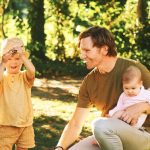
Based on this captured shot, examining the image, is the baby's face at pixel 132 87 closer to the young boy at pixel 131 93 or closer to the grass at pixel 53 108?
the young boy at pixel 131 93

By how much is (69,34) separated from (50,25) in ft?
2.60

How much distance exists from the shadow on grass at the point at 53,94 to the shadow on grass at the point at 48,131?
1.98 meters

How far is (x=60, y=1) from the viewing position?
15.2m

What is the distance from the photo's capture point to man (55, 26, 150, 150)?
3666mm

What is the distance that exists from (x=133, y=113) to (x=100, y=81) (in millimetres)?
455

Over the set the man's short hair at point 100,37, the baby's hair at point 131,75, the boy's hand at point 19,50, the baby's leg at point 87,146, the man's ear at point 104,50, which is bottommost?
the baby's leg at point 87,146

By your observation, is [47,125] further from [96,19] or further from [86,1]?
[86,1]

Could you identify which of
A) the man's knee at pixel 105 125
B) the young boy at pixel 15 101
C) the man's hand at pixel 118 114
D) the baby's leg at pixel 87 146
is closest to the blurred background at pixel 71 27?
the young boy at pixel 15 101

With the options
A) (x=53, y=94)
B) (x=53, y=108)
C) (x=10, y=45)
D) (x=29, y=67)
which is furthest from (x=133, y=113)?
(x=53, y=94)

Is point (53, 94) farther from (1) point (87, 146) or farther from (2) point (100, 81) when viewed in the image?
(1) point (87, 146)

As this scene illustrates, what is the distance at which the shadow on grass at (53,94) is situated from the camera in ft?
33.4

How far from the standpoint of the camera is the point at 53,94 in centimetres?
1076

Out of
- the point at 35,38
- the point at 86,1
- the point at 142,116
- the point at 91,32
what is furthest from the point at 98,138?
the point at 86,1

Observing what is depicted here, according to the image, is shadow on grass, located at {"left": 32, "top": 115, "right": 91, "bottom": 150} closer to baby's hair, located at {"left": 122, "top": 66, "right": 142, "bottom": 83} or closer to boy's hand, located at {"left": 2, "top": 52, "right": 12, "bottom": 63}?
boy's hand, located at {"left": 2, "top": 52, "right": 12, "bottom": 63}
